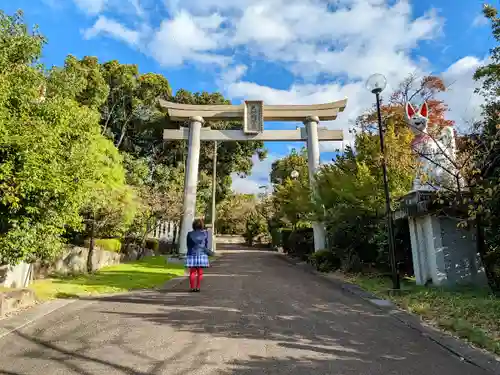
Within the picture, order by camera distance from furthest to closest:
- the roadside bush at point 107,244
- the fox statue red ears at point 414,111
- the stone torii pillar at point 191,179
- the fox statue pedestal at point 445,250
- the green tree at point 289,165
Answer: the green tree at point 289,165
the stone torii pillar at point 191,179
the roadside bush at point 107,244
the fox statue red ears at point 414,111
the fox statue pedestal at point 445,250

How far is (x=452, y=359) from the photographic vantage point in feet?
12.6

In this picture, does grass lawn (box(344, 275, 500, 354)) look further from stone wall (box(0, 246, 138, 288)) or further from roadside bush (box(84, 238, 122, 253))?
roadside bush (box(84, 238, 122, 253))

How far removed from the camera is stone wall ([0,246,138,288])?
26.9 ft

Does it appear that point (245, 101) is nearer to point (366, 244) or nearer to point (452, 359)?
point (366, 244)

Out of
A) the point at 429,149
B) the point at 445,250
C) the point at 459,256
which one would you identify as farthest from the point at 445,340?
the point at 429,149

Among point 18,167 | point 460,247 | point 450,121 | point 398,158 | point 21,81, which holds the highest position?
point 450,121

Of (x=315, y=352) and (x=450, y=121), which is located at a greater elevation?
(x=450, y=121)

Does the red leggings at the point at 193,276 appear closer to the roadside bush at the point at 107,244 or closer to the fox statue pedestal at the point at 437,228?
the fox statue pedestal at the point at 437,228

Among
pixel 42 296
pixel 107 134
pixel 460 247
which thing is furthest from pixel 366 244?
pixel 107 134

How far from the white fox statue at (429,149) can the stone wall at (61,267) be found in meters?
9.50

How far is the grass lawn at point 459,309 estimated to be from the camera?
4.53 meters

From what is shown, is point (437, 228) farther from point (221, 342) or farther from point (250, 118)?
point (250, 118)

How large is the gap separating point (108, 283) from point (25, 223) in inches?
150

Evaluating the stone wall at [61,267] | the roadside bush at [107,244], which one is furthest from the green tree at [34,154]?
the roadside bush at [107,244]
